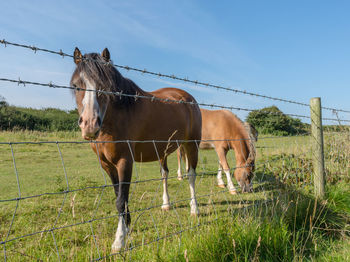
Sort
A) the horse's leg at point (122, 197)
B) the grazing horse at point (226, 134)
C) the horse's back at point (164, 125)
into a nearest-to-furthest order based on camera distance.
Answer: the horse's leg at point (122, 197)
the horse's back at point (164, 125)
the grazing horse at point (226, 134)

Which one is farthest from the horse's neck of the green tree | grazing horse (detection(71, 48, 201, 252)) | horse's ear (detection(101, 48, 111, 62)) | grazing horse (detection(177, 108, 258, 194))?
horse's ear (detection(101, 48, 111, 62))

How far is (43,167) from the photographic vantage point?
7.76 metres

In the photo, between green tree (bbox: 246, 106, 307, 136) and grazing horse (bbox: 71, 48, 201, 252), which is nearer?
grazing horse (bbox: 71, 48, 201, 252)

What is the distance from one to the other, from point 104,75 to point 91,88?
288mm

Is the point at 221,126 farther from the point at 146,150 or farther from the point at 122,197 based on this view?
the point at 122,197

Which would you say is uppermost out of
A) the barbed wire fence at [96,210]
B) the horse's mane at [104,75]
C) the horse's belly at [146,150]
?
the horse's mane at [104,75]

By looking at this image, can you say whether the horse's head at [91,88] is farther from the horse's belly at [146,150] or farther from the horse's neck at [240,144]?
the horse's neck at [240,144]

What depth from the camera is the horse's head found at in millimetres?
2240

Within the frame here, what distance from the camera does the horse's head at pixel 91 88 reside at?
7.35 ft

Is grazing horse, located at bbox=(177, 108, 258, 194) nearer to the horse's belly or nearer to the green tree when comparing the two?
the green tree

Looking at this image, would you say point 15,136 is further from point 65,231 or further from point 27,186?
point 65,231

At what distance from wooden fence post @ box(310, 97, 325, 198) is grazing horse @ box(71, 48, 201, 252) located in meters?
1.99

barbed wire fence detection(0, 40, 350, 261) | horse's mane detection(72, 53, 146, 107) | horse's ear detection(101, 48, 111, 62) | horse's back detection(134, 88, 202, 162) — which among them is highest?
horse's ear detection(101, 48, 111, 62)

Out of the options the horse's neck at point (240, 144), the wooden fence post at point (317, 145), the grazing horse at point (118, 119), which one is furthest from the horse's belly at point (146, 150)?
the horse's neck at point (240, 144)
